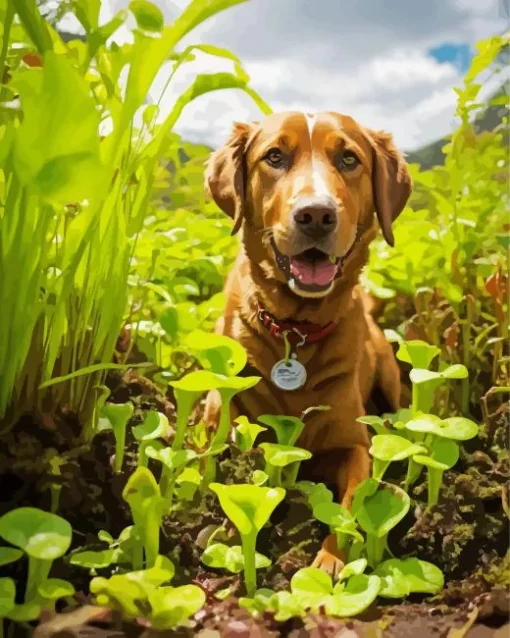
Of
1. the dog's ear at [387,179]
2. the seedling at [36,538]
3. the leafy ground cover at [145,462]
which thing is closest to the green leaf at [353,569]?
the leafy ground cover at [145,462]

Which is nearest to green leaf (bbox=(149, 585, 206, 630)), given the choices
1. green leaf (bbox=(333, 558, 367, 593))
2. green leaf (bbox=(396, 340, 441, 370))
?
green leaf (bbox=(333, 558, 367, 593))

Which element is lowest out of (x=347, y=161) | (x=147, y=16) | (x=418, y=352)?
(x=418, y=352)

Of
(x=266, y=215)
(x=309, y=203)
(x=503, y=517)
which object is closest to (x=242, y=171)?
(x=266, y=215)

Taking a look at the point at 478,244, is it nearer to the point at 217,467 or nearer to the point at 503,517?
the point at 503,517

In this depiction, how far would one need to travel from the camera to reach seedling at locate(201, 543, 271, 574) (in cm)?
89

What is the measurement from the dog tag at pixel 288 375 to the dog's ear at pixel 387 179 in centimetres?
33

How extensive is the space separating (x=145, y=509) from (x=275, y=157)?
0.79 meters

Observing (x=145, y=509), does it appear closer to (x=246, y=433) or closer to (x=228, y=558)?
(x=228, y=558)

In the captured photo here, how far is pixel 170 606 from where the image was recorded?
719 millimetres

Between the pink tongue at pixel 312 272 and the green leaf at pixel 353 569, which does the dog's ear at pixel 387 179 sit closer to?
the pink tongue at pixel 312 272

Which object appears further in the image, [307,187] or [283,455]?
[307,187]

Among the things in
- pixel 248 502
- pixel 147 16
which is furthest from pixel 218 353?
pixel 147 16

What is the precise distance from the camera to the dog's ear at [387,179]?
141cm

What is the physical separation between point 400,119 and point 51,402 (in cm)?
78
